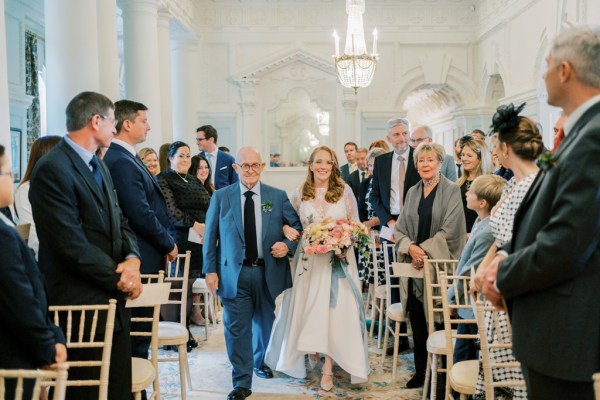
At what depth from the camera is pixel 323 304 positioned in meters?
4.86

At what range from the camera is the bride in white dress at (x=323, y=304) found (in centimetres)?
486

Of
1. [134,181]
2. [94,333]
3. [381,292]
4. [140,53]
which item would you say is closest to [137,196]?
[134,181]

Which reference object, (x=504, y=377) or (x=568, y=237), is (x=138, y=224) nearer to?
(x=504, y=377)

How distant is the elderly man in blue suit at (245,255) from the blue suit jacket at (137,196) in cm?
56

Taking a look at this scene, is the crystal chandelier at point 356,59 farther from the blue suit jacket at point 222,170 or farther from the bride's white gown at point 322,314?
the bride's white gown at point 322,314

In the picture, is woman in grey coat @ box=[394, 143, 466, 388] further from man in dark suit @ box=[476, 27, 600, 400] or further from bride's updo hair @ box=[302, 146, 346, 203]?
man in dark suit @ box=[476, 27, 600, 400]

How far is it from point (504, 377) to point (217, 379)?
299 cm

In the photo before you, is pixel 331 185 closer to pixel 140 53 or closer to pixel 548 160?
pixel 548 160

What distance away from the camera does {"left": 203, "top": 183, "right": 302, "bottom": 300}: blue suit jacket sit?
15.5 ft

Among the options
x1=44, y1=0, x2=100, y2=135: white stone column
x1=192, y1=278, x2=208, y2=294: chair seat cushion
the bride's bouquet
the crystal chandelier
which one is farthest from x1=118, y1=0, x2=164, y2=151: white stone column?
the bride's bouquet

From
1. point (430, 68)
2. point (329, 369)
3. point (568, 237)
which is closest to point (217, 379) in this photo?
point (329, 369)

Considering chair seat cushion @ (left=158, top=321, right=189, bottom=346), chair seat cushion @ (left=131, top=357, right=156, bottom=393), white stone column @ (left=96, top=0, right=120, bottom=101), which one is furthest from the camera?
white stone column @ (left=96, top=0, right=120, bottom=101)

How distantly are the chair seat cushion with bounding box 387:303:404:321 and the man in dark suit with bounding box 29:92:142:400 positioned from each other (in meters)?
2.51

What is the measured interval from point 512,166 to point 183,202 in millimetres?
3982
